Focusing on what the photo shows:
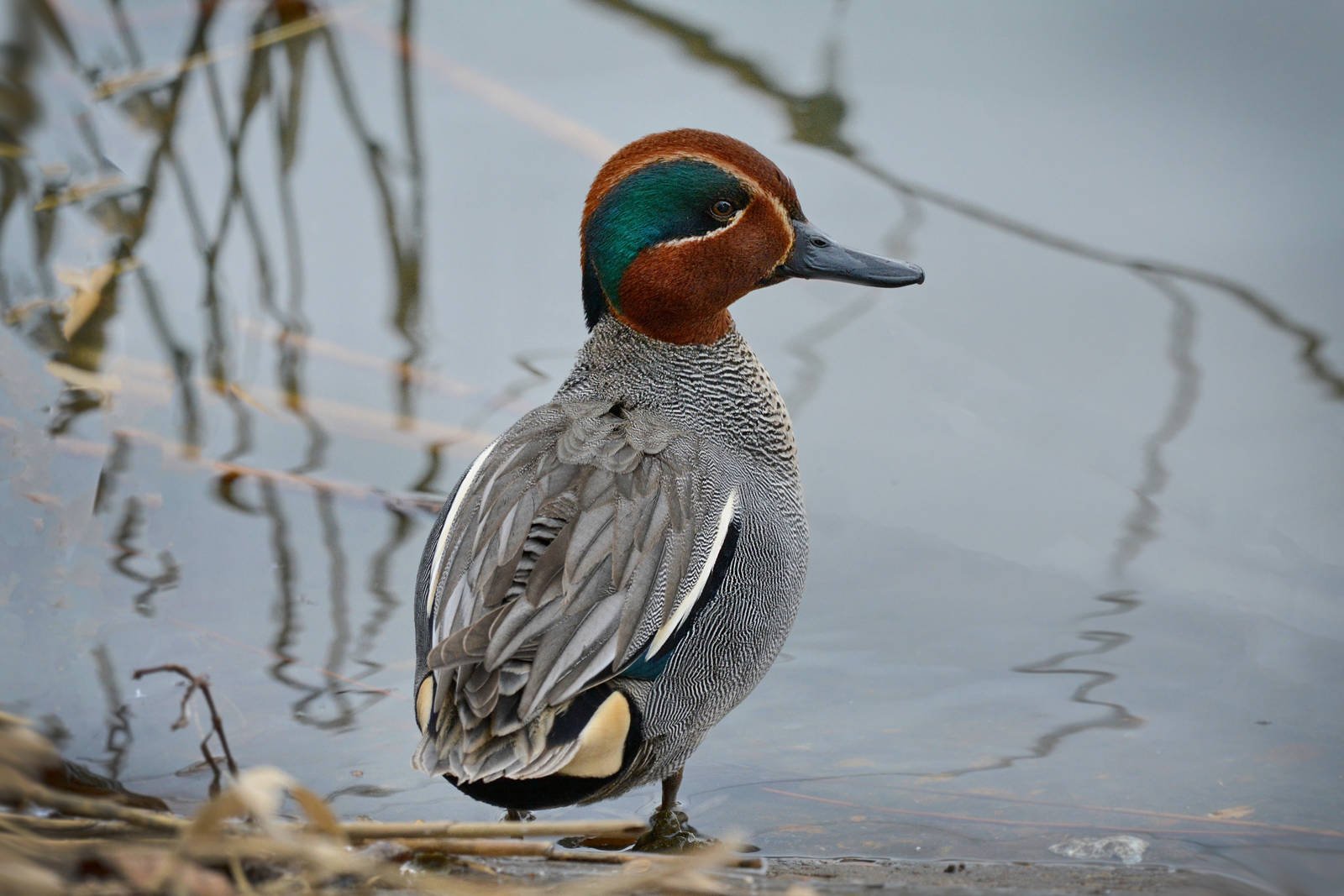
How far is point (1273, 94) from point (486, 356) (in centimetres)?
330

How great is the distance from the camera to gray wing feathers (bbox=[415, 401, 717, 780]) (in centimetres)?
288

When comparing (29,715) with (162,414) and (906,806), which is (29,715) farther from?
(906,806)

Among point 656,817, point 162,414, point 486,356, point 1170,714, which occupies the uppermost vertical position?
point 486,356

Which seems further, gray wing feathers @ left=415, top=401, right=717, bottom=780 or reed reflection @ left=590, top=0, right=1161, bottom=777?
reed reflection @ left=590, top=0, right=1161, bottom=777

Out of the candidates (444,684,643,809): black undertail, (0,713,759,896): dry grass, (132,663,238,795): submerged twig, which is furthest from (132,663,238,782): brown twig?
(444,684,643,809): black undertail

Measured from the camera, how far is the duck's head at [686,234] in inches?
144

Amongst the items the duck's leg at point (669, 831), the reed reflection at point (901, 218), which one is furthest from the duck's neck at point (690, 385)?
the reed reflection at point (901, 218)

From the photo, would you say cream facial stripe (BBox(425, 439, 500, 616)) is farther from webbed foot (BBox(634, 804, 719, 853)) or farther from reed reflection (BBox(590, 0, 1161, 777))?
reed reflection (BBox(590, 0, 1161, 777))

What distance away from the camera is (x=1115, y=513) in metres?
4.74

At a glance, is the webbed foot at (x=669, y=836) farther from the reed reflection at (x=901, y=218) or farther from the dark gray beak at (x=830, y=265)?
the dark gray beak at (x=830, y=265)

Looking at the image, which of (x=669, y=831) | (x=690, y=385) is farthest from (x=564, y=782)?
(x=690, y=385)

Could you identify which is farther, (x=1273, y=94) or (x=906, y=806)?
(x=1273, y=94)

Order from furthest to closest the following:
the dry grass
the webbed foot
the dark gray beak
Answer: the dark gray beak → the webbed foot → the dry grass

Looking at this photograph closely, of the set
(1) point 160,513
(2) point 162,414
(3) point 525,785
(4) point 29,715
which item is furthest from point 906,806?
(2) point 162,414
